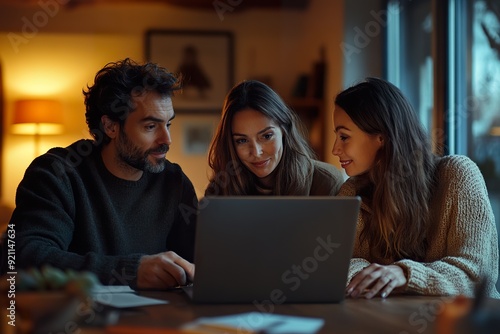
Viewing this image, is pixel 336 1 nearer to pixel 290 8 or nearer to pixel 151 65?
pixel 290 8

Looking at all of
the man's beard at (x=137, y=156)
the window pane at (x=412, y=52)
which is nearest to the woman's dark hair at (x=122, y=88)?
the man's beard at (x=137, y=156)

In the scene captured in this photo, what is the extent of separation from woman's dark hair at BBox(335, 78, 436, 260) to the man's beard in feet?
2.05

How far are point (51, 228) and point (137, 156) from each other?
0.39 m

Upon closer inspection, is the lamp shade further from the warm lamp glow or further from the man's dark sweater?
the warm lamp glow

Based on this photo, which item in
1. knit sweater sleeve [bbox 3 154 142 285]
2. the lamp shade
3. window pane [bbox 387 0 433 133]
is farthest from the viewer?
the lamp shade

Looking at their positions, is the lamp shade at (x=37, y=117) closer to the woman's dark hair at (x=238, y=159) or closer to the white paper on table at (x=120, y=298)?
the woman's dark hair at (x=238, y=159)

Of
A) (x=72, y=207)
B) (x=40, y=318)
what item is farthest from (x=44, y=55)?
(x=40, y=318)

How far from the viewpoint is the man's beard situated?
230 centimetres

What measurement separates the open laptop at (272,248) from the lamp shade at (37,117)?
383 centimetres

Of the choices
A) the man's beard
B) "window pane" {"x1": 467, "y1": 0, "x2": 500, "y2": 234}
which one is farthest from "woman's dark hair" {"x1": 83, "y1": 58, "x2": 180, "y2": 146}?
"window pane" {"x1": 467, "y1": 0, "x2": 500, "y2": 234}

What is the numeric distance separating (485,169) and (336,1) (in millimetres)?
1685

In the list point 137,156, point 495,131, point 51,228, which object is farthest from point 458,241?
point 495,131

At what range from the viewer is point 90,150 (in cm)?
235

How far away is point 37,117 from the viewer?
16.7 ft
